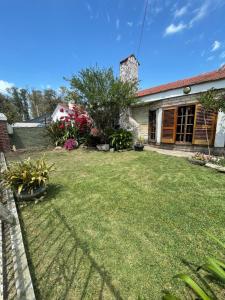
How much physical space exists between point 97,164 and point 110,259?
4184 millimetres

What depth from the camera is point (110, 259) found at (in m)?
1.95

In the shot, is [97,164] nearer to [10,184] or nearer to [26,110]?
[10,184]

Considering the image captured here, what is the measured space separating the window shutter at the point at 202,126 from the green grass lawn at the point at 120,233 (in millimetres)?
2991

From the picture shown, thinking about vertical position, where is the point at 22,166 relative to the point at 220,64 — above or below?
below

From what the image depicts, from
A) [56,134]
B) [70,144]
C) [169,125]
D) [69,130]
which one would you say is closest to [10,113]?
[56,134]

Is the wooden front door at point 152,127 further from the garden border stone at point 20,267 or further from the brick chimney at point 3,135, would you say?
the garden border stone at point 20,267

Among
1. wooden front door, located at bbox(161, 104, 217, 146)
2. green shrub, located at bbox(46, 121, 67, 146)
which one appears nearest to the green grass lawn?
wooden front door, located at bbox(161, 104, 217, 146)

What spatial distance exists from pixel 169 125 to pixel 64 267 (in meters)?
7.54

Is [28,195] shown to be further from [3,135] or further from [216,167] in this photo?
[3,135]

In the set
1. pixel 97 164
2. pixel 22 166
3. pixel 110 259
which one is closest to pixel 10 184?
pixel 22 166

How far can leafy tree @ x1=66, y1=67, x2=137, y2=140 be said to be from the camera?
7.56 metres

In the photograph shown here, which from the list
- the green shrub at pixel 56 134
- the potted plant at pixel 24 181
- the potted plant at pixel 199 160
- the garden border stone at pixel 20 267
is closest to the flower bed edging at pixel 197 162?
the potted plant at pixel 199 160

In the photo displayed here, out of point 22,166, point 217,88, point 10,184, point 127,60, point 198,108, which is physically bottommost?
point 10,184

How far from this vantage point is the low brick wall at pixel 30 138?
29.6 ft
